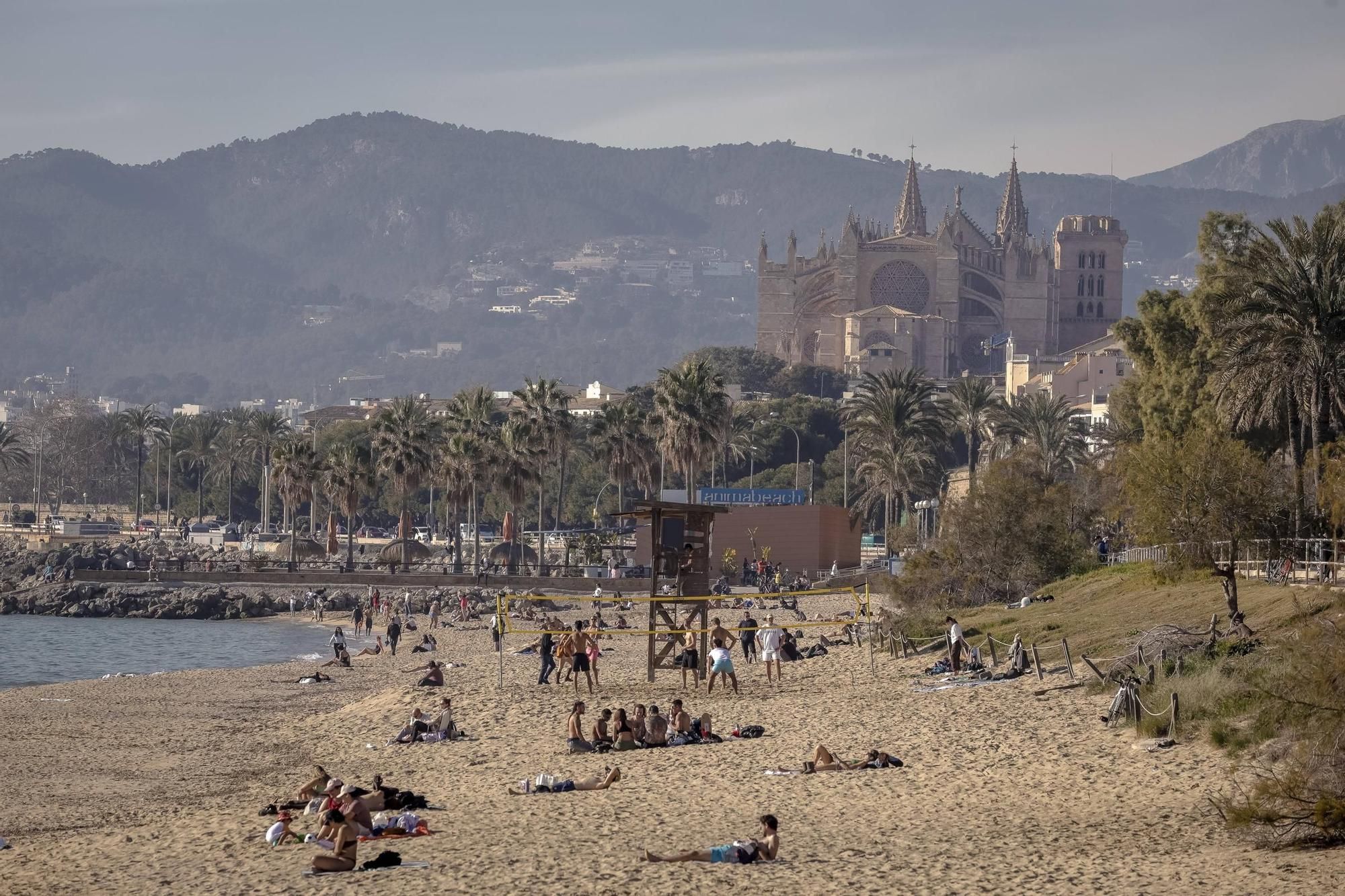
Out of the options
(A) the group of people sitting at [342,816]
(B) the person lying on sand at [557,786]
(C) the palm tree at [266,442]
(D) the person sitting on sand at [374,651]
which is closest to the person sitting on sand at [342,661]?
→ (D) the person sitting on sand at [374,651]

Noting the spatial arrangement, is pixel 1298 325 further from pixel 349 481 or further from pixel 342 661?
pixel 349 481

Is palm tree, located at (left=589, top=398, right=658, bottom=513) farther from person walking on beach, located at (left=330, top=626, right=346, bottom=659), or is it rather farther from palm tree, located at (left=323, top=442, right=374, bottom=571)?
person walking on beach, located at (left=330, top=626, right=346, bottom=659)

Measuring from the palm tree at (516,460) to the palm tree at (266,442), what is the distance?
1480 inches

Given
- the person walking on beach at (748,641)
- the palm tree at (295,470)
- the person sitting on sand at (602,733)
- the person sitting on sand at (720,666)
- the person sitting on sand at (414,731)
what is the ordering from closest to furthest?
the person sitting on sand at (602,733)
the person sitting on sand at (414,731)
the person sitting on sand at (720,666)
the person walking on beach at (748,641)
the palm tree at (295,470)

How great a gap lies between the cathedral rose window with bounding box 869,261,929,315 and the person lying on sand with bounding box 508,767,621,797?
165 metres

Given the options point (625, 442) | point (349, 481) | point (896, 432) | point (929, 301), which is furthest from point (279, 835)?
point (929, 301)

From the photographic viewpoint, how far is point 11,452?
145m

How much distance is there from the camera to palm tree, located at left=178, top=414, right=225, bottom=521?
133m

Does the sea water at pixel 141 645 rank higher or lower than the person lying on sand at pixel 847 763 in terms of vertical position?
lower

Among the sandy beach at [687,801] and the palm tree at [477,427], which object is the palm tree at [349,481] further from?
the sandy beach at [687,801]

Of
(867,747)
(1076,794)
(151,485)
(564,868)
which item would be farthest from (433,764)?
(151,485)

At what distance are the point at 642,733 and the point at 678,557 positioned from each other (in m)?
8.77

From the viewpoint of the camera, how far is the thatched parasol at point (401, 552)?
3174 inches

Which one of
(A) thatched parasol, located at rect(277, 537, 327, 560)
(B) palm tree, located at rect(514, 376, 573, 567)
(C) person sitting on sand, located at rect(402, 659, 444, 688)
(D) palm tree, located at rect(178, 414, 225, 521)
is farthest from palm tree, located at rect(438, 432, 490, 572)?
(D) palm tree, located at rect(178, 414, 225, 521)
